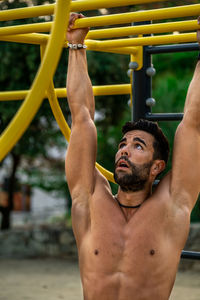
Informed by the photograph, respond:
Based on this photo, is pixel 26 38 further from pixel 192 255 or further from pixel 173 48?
pixel 192 255

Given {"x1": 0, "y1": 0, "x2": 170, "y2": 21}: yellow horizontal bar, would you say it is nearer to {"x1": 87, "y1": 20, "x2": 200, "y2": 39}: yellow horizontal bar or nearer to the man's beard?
{"x1": 87, "y1": 20, "x2": 200, "y2": 39}: yellow horizontal bar

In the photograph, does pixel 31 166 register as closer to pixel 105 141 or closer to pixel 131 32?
pixel 105 141

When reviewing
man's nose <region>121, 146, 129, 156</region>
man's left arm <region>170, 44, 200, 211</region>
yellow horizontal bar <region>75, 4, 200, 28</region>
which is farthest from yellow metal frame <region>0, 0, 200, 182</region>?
man's nose <region>121, 146, 129, 156</region>

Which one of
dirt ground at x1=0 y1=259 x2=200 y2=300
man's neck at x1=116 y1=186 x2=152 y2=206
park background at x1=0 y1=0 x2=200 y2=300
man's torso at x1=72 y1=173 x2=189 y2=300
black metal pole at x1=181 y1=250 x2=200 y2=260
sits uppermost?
man's neck at x1=116 y1=186 x2=152 y2=206

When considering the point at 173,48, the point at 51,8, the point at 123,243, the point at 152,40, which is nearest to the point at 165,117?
the point at 173,48

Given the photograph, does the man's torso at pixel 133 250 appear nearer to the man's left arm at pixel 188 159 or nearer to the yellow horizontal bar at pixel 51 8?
the man's left arm at pixel 188 159

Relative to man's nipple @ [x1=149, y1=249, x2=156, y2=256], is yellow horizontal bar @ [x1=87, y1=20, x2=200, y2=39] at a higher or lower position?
higher

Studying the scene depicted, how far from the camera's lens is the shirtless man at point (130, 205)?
1.85m

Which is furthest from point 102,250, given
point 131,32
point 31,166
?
point 31,166

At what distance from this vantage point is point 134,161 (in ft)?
6.23

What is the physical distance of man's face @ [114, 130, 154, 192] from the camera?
1863 mm

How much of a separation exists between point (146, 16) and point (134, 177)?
0.57 m

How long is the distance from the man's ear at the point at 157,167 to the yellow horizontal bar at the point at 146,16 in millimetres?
553

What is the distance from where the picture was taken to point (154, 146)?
1990 millimetres
